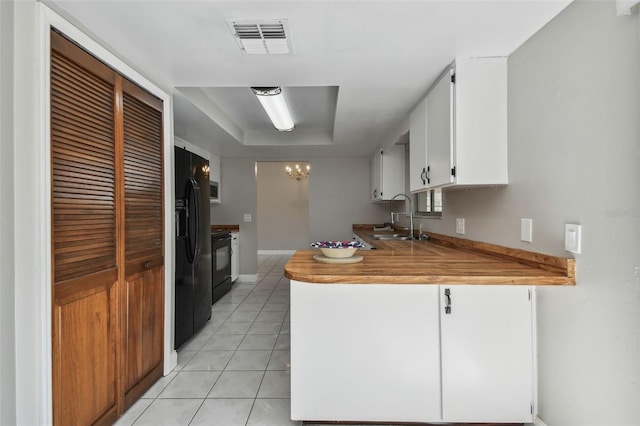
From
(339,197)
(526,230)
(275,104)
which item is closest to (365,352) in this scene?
(526,230)

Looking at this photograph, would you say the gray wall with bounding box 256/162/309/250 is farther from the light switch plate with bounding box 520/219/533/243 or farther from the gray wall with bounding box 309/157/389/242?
the light switch plate with bounding box 520/219/533/243

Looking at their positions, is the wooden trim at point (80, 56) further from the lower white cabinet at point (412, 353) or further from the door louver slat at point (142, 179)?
the lower white cabinet at point (412, 353)

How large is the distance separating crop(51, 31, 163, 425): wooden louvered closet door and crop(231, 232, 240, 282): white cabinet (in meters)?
2.72

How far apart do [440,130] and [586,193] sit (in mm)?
924

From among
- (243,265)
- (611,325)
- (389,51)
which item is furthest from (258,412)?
(243,265)

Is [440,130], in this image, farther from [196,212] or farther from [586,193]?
[196,212]

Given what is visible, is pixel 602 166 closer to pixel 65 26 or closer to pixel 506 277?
pixel 506 277

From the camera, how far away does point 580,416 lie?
4.21 feet

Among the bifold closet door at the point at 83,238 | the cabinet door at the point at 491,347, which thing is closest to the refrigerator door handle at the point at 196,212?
the bifold closet door at the point at 83,238

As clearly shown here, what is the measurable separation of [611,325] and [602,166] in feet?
2.03

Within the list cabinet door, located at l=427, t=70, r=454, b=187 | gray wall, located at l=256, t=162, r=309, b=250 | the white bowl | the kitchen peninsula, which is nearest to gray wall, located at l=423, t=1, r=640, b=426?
the kitchen peninsula

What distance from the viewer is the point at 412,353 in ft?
4.93

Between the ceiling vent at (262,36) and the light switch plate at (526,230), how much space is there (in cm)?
159

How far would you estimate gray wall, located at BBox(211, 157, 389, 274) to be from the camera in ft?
16.7
